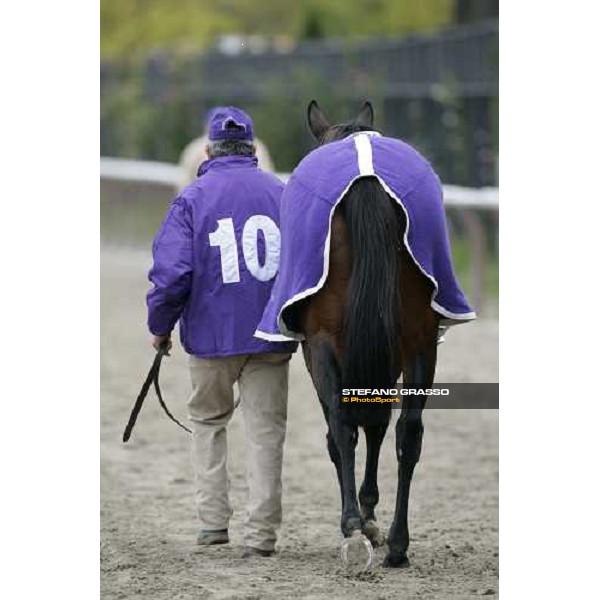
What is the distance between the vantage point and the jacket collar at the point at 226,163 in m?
6.61

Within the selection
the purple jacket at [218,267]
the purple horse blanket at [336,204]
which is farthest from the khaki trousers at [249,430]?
the purple horse blanket at [336,204]

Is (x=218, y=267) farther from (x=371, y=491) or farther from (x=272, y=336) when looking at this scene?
(x=371, y=491)

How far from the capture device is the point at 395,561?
6203 mm

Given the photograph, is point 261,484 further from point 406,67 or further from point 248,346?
point 406,67

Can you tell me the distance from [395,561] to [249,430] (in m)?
0.83

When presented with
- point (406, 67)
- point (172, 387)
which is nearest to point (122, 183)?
point (406, 67)

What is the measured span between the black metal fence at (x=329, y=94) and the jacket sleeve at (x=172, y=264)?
7.14 metres

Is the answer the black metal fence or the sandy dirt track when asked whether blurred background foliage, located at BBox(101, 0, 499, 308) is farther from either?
the sandy dirt track

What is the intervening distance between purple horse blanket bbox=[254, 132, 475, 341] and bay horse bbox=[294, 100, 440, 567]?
0.05 meters

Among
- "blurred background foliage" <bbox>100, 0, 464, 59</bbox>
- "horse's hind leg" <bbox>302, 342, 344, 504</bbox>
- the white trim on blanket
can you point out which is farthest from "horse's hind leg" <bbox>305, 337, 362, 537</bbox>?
"blurred background foliage" <bbox>100, 0, 464, 59</bbox>

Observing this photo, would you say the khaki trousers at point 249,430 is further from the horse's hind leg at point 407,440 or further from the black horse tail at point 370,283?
the black horse tail at point 370,283

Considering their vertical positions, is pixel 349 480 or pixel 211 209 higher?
pixel 211 209

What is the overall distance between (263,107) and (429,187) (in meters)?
12.0

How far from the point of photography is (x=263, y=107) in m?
17.9
